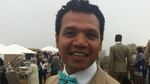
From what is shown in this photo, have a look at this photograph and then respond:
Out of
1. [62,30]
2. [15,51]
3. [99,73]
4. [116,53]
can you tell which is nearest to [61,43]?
[62,30]

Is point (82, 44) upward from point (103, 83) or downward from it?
upward

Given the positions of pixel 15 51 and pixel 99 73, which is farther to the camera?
pixel 15 51

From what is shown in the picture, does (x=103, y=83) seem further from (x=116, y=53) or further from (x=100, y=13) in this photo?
(x=116, y=53)

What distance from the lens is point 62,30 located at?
2.17 m

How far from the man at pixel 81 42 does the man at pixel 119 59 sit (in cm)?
630

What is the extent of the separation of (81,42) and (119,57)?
6.77m

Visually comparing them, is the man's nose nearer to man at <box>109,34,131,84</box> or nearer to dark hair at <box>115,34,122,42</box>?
dark hair at <box>115,34,122,42</box>

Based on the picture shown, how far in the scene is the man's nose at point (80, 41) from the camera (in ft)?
6.76

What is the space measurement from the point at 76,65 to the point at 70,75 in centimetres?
9

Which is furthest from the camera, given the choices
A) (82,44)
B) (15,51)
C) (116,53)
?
(15,51)

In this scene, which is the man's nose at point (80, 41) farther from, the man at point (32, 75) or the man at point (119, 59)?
the man at point (32, 75)

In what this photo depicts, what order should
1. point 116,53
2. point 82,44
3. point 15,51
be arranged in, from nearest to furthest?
1. point 82,44
2. point 116,53
3. point 15,51

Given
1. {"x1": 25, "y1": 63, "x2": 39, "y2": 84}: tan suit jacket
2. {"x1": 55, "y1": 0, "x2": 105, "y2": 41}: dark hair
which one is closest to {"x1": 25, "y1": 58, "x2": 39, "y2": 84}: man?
{"x1": 25, "y1": 63, "x2": 39, "y2": 84}: tan suit jacket

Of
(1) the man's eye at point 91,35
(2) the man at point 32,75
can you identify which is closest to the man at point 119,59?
(1) the man's eye at point 91,35
